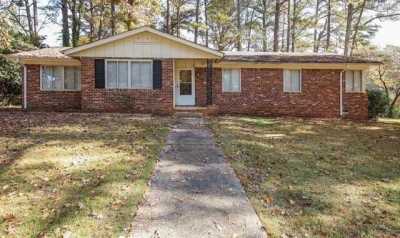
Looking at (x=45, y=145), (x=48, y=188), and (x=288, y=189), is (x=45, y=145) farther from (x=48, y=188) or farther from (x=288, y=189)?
(x=288, y=189)

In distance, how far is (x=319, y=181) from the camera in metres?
6.34

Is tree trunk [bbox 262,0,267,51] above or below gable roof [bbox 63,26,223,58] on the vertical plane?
above

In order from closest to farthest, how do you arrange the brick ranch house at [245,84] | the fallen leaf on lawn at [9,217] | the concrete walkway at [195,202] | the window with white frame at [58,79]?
the concrete walkway at [195,202] < the fallen leaf on lawn at [9,217] < the brick ranch house at [245,84] < the window with white frame at [58,79]

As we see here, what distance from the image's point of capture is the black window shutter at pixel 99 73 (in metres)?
16.3

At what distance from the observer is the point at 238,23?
3209 centimetres

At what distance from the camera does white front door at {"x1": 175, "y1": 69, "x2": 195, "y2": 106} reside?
61.0 feet

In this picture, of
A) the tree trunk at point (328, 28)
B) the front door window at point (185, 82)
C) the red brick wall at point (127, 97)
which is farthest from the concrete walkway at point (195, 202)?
the tree trunk at point (328, 28)

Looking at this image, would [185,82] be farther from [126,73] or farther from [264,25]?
[264,25]

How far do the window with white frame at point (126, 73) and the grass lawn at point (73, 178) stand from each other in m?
5.79

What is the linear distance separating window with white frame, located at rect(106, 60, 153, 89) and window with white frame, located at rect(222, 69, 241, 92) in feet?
12.6

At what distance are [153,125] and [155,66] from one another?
508 cm

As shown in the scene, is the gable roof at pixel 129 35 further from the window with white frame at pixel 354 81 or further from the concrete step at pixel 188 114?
the window with white frame at pixel 354 81

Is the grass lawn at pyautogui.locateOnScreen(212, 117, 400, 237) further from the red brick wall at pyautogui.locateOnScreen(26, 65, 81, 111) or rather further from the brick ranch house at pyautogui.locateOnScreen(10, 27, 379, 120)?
the red brick wall at pyautogui.locateOnScreen(26, 65, 81, 111)

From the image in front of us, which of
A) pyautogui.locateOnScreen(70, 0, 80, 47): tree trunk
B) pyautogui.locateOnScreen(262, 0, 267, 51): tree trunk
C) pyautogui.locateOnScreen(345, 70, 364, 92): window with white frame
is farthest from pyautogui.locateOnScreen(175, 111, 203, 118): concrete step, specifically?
pyautogui.locateOnScreen(262, 0, 267, 51): tree trunk
